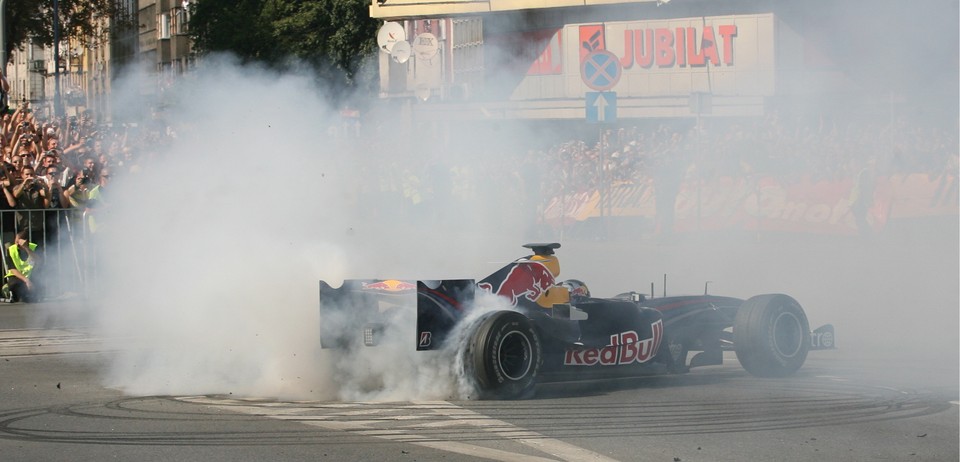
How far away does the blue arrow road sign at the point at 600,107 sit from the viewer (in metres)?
21.2

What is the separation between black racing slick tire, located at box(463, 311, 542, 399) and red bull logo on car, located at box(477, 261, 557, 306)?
47cm

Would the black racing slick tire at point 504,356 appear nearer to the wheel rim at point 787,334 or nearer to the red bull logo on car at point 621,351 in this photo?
the red bull logo on car at point 621,351

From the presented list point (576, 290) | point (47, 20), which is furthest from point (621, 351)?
point (47, 20)

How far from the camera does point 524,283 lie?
1034 centimetres

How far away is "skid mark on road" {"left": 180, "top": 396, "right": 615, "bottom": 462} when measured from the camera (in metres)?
7.62

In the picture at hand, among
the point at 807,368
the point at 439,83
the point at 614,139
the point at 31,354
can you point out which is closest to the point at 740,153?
the point at 614,139

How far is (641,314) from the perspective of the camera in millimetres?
10586

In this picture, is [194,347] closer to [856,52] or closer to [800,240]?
[856,52]

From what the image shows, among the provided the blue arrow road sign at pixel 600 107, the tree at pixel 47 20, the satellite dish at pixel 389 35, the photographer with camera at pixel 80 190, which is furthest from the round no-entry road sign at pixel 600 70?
the tree at pixel 47 20

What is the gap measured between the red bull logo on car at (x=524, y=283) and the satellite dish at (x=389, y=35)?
9.19 ft

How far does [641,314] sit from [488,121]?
14.5 feet

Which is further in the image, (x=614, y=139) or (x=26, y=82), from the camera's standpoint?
(x=26, y=82)

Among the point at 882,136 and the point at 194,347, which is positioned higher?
the point at 882,136

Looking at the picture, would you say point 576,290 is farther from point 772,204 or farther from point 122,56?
point 122,56
